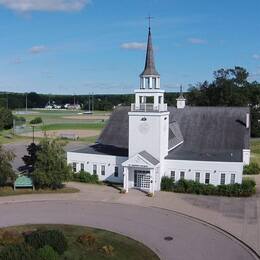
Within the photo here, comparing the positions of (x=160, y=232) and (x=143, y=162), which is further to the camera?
(x=143, y=162)

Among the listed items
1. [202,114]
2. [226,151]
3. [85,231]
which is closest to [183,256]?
[85,231]

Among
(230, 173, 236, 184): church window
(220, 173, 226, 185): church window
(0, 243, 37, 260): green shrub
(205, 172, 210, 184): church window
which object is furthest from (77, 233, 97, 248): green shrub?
(230, 173, 236, 184): church window

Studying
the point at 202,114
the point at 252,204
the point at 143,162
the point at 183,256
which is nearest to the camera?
the point at 183,256

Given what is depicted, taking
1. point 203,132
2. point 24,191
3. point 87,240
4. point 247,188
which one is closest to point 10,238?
point 87,240

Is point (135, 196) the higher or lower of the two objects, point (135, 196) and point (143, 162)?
the lower

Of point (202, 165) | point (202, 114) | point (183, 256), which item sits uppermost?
point (202, 114)

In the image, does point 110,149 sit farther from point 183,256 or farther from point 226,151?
point 183,256

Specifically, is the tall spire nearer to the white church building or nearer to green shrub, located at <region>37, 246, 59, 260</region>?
the white church building
